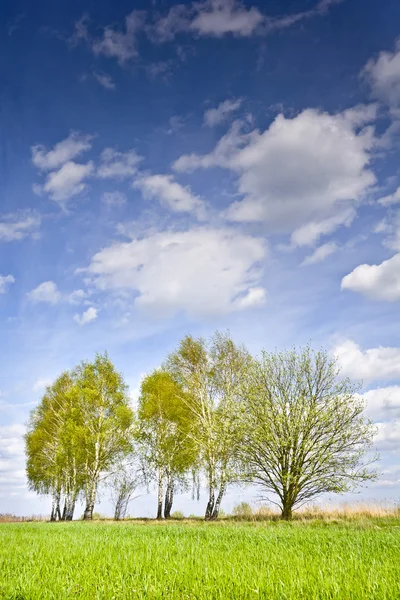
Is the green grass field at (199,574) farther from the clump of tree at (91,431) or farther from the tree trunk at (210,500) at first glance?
the clump of tree at (91,431)

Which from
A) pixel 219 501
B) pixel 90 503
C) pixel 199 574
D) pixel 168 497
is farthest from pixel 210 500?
pixel 199 574

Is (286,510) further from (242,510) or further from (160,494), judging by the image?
(160,494)

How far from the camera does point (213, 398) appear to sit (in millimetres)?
33781

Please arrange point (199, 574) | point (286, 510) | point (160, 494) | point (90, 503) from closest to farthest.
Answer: point (199, 574) → point (286, 510) → point (160, 494) → point (90, 503)

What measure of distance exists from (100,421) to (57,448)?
7539mm

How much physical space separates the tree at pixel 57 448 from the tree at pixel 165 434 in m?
6.10

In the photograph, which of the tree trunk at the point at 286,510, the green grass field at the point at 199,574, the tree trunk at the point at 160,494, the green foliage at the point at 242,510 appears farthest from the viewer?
the tree trunk at the point at 160,494

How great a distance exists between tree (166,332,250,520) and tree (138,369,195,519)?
3.20 feet

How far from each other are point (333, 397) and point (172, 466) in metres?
15.9

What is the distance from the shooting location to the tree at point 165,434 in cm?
3494

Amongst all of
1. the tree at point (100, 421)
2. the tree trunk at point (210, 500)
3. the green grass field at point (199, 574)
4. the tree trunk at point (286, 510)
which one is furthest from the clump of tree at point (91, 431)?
the green grass field at point (199, 574)

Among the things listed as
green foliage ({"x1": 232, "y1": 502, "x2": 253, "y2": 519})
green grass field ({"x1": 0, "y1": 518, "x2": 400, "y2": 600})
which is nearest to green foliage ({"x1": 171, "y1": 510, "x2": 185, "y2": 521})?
green foliage ({"x1": 232, "y1": 502, "x2": 253, "y2": 519})

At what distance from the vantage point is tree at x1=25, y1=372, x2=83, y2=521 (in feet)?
130

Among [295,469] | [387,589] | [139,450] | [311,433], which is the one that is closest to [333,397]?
[311,433]
